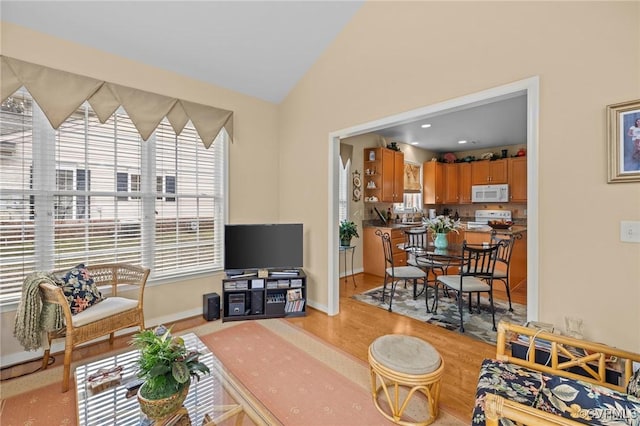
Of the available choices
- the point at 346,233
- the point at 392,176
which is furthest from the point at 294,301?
the point at 392,176

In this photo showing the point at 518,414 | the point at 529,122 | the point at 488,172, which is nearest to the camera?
the point at 518,414

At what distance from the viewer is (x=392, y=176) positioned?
555 cm

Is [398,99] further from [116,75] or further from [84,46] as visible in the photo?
[84,46]

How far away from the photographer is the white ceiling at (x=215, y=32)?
2439mm

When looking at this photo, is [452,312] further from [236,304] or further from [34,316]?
[34,316]

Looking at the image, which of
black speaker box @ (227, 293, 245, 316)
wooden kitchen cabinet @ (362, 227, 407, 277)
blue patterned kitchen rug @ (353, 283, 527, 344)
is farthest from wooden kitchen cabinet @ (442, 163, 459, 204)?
black speaker box @ (227, 293, 245, 316)

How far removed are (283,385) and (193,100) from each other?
124 inches

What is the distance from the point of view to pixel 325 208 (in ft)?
11.5

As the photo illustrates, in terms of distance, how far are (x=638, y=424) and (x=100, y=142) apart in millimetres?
4130

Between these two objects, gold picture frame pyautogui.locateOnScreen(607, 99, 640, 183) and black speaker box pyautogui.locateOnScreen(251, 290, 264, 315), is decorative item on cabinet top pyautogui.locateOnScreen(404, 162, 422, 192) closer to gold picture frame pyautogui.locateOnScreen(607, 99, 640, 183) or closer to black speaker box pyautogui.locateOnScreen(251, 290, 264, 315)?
black speaker box pyautogui.locateOnScreen(251, 290, 264, 315)

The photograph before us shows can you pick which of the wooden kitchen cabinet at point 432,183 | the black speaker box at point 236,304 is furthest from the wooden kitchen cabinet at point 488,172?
the black speaker box at point 236,304

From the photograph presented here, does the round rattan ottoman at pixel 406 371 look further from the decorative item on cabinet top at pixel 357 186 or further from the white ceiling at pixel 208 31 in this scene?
the decorative item on cabinet top at pixel 357 186

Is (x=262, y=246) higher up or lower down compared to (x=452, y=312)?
higher up

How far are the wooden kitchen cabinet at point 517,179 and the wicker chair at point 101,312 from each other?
22.1 feet
